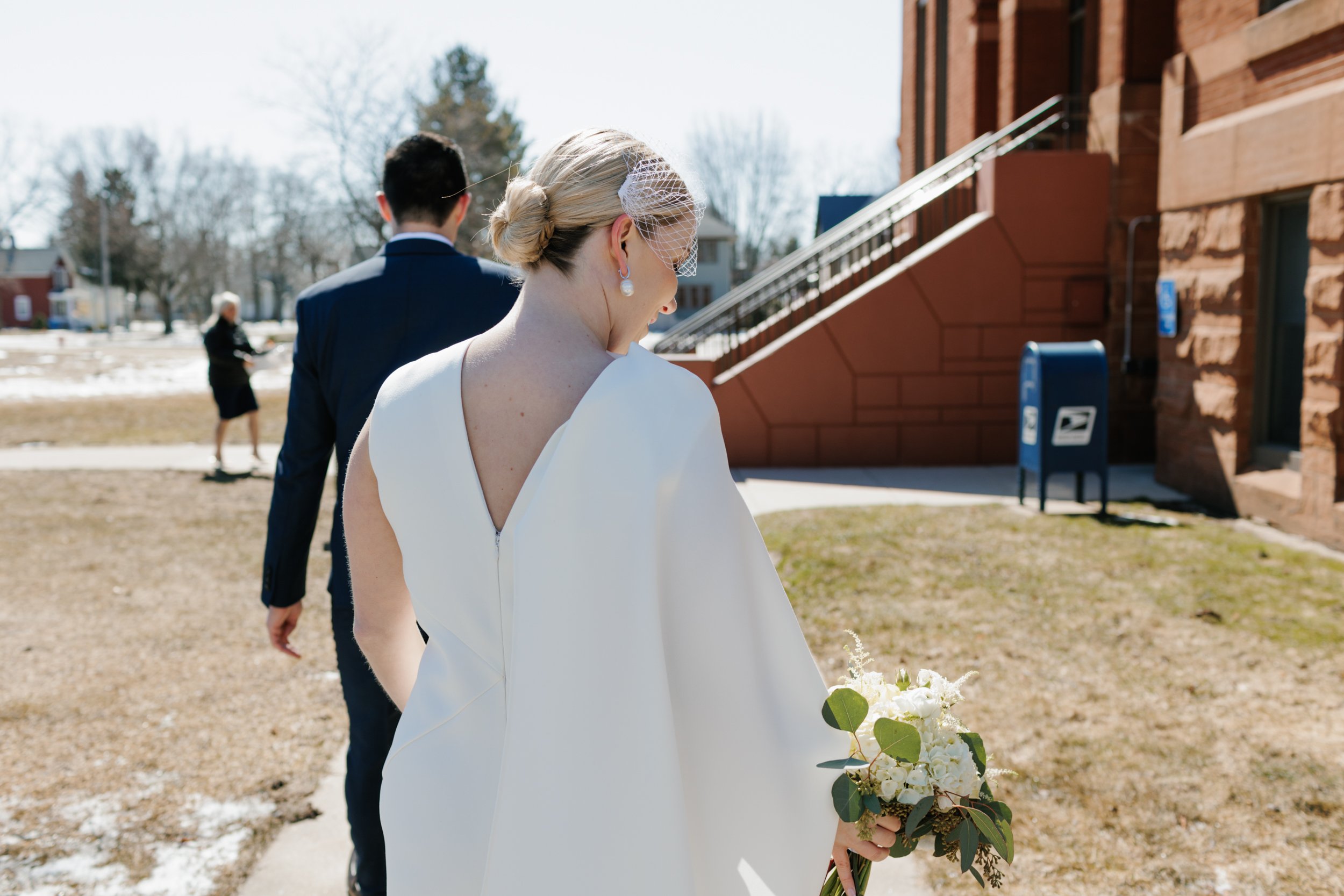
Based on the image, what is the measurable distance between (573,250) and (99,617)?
19.6ft

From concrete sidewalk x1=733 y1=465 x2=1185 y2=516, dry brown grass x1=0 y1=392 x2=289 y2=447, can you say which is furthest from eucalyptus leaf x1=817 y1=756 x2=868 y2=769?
dry brown grass x1=0 y1=392 x2=289 y2=447

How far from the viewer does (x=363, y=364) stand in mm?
2857

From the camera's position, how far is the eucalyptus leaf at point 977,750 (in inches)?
77.4

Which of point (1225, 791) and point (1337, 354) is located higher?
point (1337, 354)

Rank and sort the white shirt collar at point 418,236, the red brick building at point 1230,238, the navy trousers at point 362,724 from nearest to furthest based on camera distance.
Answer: the navy trousers at point 362,724, the white shirt collar at point 418,236, the red brick building at point 1230,238

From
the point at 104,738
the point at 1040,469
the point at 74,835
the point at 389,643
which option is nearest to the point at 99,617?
the point at 104,738

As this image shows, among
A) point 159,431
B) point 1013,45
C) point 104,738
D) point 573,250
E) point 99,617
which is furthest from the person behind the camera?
point 159,431

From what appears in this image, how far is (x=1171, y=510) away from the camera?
28.4ft

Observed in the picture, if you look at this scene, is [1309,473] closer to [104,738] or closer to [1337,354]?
[1337,354]

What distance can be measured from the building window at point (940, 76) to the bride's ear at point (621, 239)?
1601 cm

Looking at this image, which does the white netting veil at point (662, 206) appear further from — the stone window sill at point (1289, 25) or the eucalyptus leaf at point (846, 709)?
the stone window sill at point (1289, 25)

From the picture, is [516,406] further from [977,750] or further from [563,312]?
[977,750]

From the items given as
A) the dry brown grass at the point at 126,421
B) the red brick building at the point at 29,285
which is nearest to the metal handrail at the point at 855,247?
the dry brown grass at the point at 126,421

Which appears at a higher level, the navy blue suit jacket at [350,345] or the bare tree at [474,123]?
the bare tree at [474,123]
